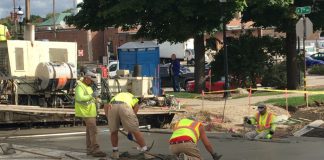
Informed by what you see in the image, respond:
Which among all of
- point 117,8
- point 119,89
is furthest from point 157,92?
point 117,8

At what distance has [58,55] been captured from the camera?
1777 cm

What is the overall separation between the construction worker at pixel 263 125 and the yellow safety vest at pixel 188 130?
5.83 m

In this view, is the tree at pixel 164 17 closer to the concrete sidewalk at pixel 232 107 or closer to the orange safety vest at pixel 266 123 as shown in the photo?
the concrete sidewalk at pixel 232 107

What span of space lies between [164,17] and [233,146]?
12865 mm

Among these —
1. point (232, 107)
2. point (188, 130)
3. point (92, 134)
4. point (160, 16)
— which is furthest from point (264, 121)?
point (160, 16)

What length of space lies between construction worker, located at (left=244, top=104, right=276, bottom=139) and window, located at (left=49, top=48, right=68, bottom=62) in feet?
22.2

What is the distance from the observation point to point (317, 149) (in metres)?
12.0

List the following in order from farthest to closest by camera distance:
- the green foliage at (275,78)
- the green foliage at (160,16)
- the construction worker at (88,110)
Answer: the green foliage at (275,78) → the green foliage at (160,16) → the construction worker at (88,110)

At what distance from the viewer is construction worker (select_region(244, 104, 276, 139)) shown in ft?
45.3

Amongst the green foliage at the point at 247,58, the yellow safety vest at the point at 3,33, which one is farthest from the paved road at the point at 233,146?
the green foliage at the point at 247,58

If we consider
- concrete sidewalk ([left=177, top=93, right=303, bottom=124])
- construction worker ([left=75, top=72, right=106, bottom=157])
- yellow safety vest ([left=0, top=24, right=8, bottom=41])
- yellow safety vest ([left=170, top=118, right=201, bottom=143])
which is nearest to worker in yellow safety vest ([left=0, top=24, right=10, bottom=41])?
yellow safety vest ([left=0, top=24, right=8, bottom=41])

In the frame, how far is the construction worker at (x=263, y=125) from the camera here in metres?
13.8

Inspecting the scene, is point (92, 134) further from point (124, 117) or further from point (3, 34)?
point (3, 34)

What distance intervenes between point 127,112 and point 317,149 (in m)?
4.50
